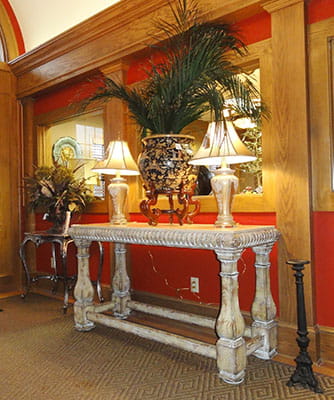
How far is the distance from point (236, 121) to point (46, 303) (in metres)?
2.49

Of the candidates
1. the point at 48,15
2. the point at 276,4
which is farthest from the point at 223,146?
the point at 48,15

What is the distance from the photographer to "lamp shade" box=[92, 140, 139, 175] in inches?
106

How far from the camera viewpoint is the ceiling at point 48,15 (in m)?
3.55

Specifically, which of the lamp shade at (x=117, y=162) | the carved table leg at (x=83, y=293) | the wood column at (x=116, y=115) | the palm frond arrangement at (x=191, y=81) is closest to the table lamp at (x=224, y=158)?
the palm frond arrangement at (x=191, y=81)

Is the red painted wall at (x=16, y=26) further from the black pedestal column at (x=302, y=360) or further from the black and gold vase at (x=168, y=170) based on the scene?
the black pedestal column at (x=302, y=360)

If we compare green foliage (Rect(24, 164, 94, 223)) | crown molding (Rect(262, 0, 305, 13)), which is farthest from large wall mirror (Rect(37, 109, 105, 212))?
crown molding (Rect(262, 0, 305, 13))

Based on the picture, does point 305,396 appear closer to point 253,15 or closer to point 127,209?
point 127,209

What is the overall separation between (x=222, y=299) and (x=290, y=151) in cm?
98

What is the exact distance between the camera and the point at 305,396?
1780 millimetres

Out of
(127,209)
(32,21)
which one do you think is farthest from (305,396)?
(32,21)

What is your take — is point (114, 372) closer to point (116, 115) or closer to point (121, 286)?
point (121, 286)

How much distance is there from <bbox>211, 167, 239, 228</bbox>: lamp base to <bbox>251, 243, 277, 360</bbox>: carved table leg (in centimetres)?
26

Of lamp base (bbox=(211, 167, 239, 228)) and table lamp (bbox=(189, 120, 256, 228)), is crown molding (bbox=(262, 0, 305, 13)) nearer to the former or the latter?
table lamp (bbox=(189, 120, 256, 228))

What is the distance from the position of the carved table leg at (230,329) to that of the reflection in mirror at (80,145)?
218 cm
